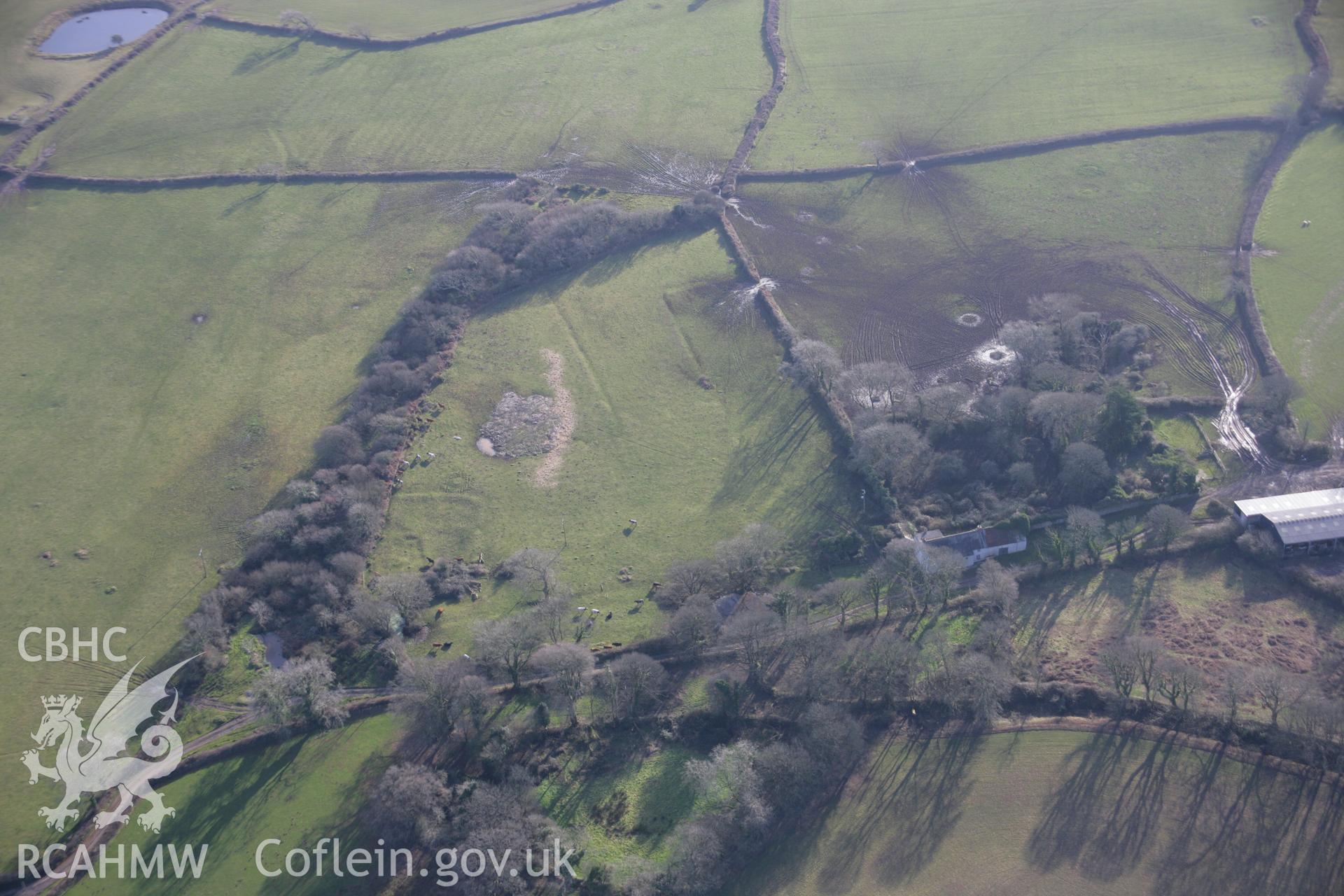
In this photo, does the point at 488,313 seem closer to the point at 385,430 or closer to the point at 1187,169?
the point at 385,430

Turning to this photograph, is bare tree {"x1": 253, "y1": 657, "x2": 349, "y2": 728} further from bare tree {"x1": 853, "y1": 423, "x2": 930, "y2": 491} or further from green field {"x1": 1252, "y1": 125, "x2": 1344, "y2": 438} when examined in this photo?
green field {"x1": 1252, "y1": 125, "x2": 1344, "y2": 438}

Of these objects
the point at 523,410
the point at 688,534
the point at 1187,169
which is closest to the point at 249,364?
the point at 523,410

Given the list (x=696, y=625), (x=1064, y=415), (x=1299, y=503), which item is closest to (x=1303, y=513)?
(x=1299, y=503)

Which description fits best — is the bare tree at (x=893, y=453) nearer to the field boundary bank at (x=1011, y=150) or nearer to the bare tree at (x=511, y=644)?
the bare tree at (x=511, y=644)

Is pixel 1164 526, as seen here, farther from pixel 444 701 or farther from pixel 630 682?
pixel 444 701

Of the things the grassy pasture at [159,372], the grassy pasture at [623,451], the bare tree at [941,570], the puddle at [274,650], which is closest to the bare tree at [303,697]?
the puddle at [274,650]

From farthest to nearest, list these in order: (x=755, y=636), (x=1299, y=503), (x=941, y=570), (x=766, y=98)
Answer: (x=766, y=98)
(x=1299, y=503)
(x=941, y=570)
(x=755, y=636)

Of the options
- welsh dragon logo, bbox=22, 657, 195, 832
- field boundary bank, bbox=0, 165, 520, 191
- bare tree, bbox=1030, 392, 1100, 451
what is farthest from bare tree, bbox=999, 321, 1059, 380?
welsh dragon logo, bbox=22, 657, 195, 832
